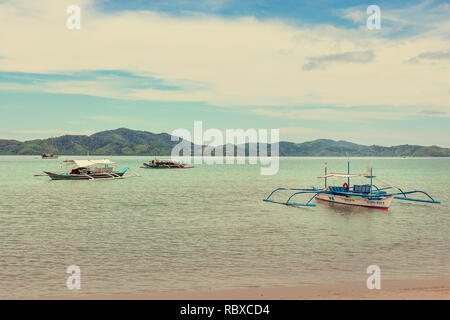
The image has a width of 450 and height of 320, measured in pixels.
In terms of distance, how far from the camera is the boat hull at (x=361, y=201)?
4641cm

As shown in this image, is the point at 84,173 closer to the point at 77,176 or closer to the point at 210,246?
the point at 77,176

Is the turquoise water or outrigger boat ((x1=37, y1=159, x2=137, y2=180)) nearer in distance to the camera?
the turquoise water

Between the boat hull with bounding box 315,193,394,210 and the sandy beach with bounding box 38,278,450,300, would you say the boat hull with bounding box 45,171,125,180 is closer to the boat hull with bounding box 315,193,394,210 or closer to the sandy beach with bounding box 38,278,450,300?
the boat hull with bounding box 315,193,394,210

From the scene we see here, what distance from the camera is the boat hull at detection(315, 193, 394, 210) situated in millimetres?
46406

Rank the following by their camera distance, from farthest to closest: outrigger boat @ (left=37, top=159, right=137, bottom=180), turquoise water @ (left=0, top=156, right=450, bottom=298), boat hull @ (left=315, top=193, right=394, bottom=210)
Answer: outrigger boat @ (left=37, top=159, right=137, bottom=180) → boat hull @ (left=315, top=193, right=394, bottom=210) → turquoise water @ (left=0, top=156, right=450, bottom=298)

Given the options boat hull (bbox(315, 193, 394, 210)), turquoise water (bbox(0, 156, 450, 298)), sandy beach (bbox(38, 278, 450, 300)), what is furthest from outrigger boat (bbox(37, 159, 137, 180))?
sandy beach (bbox(38, 278, 450, 300))

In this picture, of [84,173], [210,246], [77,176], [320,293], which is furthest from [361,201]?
[84,173]

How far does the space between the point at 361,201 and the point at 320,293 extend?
34.9m

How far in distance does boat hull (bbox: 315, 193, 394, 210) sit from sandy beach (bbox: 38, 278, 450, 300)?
3014cm

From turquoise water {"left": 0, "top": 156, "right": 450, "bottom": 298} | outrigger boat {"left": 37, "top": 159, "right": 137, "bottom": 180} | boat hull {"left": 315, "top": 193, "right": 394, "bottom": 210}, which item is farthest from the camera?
outrigger boat {"left": 37, "top": 159, "right": 137, "bottom": 180}

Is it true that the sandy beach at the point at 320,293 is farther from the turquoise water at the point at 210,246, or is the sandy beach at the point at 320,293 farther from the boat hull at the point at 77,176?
the boat hull at the point at 77,176

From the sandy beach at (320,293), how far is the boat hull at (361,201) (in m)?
30.1

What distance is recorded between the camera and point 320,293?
623 inches
